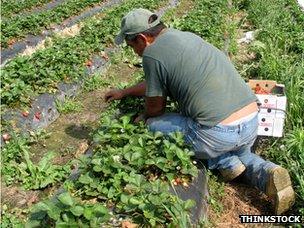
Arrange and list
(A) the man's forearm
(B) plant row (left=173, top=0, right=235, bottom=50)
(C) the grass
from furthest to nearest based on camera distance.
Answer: (B) plant row (left=173, top=0, right=235, bottom=50)
(C) the grass
(A) the man's forearm

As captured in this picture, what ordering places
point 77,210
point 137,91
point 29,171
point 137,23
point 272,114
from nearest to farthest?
point 77,210 → point 137,23 → point 29,171 → point 272,114 → point 137,91

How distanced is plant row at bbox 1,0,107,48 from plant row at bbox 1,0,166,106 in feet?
4.75

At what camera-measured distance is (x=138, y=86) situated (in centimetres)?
480

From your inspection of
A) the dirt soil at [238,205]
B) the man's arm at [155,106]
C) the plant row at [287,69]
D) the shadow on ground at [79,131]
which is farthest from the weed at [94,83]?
the dirt soil at [238,205]

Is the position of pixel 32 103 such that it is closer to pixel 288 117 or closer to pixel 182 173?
pixel 182 173

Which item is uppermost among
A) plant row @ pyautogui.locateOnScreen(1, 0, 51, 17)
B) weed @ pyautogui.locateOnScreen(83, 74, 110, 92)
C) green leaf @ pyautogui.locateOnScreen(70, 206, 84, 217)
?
green leaf @ pyautogui.locateOnScreen(70, 206, 84, 217)

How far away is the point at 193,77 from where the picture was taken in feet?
12.8

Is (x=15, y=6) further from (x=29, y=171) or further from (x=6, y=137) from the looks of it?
(x=29, y=171)

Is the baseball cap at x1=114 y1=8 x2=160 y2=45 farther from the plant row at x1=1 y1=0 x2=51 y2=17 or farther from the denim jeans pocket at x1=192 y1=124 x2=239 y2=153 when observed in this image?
the plant row at x1=1 y1=0 x2=51 y2=17

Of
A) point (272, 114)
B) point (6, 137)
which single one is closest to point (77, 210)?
point (6, 137)

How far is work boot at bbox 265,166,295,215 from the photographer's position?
3.75m

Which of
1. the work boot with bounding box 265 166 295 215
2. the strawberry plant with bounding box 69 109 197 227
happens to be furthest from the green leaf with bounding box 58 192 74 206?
the work boot with bounding box 265 166 295 215

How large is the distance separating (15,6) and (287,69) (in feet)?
26.2

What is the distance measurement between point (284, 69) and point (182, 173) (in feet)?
9.47
